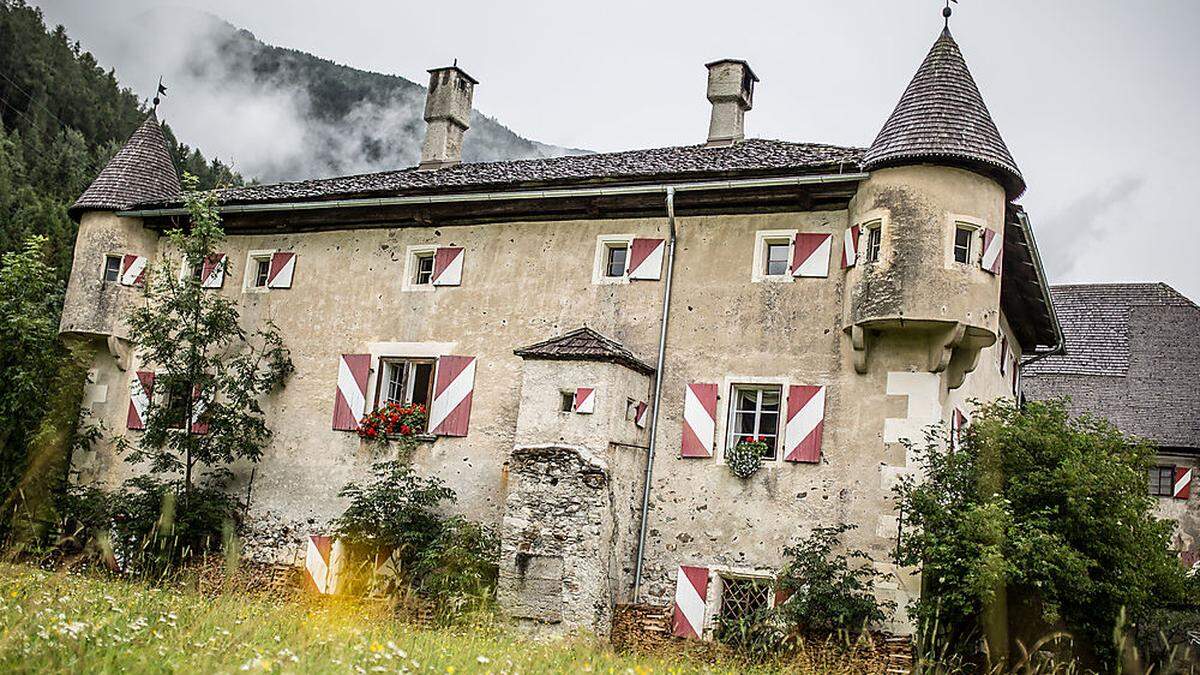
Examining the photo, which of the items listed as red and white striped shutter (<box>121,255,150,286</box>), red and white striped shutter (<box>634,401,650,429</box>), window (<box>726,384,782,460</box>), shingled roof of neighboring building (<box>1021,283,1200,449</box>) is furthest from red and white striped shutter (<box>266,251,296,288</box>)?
shingled roof of neighboring building (<box>1021,283,1200,449</box>)

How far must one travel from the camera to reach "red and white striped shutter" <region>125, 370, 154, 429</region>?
60.6 ft

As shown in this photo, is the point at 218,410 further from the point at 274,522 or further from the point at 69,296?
the point at 69,296

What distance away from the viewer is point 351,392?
1667cm

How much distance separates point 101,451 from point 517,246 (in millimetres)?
8023

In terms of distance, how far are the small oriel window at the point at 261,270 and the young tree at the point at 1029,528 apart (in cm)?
1045

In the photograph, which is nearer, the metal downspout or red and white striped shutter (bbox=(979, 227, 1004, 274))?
red and white striped shutter (bbox=(979, 227, 1004, 274))

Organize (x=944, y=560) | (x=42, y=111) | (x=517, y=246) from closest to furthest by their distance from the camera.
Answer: (x=944, y=560) → (x=517, y=246) → (x=42, y=111)

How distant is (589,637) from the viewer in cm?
1243

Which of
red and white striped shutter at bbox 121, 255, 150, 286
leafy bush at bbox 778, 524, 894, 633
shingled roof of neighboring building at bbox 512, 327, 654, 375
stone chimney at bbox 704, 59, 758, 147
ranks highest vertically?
stone chimney at bbox 704, 59, 758, 147

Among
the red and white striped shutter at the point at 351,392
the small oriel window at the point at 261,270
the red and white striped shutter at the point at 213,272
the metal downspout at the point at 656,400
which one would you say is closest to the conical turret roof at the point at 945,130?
the metal downspout at the point at 656,400

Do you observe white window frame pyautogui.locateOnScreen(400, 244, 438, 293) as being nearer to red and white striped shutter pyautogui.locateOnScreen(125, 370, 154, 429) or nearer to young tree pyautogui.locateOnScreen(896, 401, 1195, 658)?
red and white striped shutter pyautogui.locateOnScreen(125, 370, 154, 429)

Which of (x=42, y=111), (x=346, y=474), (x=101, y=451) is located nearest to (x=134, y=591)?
(x=346, y=474)

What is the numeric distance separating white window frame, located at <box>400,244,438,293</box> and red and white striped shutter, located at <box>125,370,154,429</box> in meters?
4.76

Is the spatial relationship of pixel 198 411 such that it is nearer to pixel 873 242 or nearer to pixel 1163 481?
pixel 873 242
